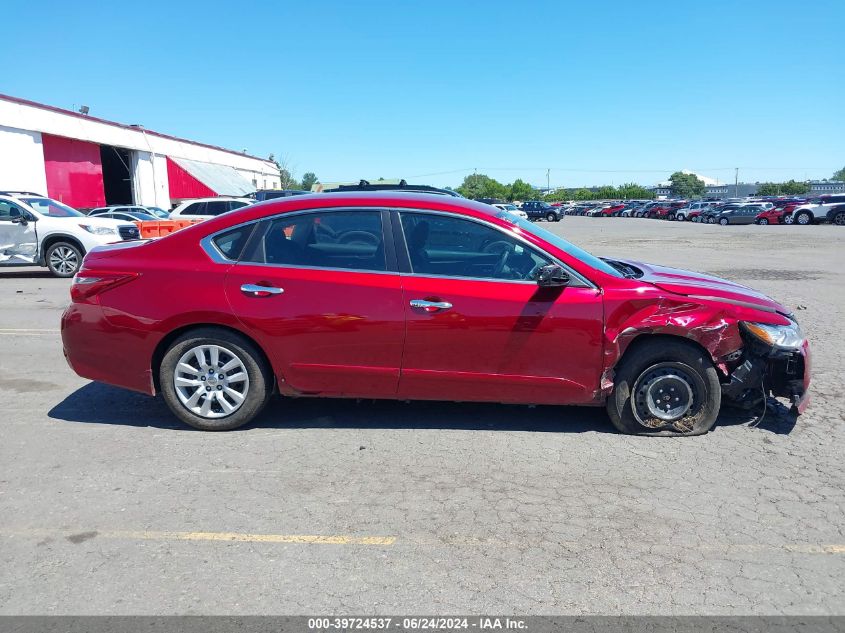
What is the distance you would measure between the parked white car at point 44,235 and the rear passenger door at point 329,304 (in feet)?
34.2

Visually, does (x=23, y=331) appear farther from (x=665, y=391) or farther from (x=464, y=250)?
(x=665, y=391)

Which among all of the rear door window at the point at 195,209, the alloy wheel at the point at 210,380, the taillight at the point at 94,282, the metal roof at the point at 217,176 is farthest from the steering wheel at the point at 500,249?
the metal roof at the point at 217,176

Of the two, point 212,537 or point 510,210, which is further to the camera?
point 510,210

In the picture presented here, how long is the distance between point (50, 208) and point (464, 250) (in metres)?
13.0

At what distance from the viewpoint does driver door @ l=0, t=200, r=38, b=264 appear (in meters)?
13.7

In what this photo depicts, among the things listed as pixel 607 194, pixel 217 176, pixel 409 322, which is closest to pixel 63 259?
pixel 409 322

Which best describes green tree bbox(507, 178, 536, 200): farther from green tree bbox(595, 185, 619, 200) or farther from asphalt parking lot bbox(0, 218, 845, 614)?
asphalt parking lot bbox(0, 218, 845, 614)

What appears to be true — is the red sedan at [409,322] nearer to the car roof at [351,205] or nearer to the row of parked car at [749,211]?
the car roof at [351,205]

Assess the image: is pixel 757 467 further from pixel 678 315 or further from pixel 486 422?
pixel 486 422

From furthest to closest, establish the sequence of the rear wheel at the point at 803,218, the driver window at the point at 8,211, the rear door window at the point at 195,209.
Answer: the rear wheel at the point at 803,218
the rear door window at the point at 195,209
the driver window at the point at 8,211

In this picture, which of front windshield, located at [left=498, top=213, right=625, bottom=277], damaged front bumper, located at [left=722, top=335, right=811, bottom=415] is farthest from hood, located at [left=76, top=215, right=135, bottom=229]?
damaged front bumper, located at [left=722, top=335, right=811, bottom=415]

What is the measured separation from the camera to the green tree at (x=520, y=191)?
13489cm

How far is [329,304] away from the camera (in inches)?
188

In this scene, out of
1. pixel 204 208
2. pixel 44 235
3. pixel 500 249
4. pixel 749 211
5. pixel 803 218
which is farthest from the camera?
pixel 749 211
